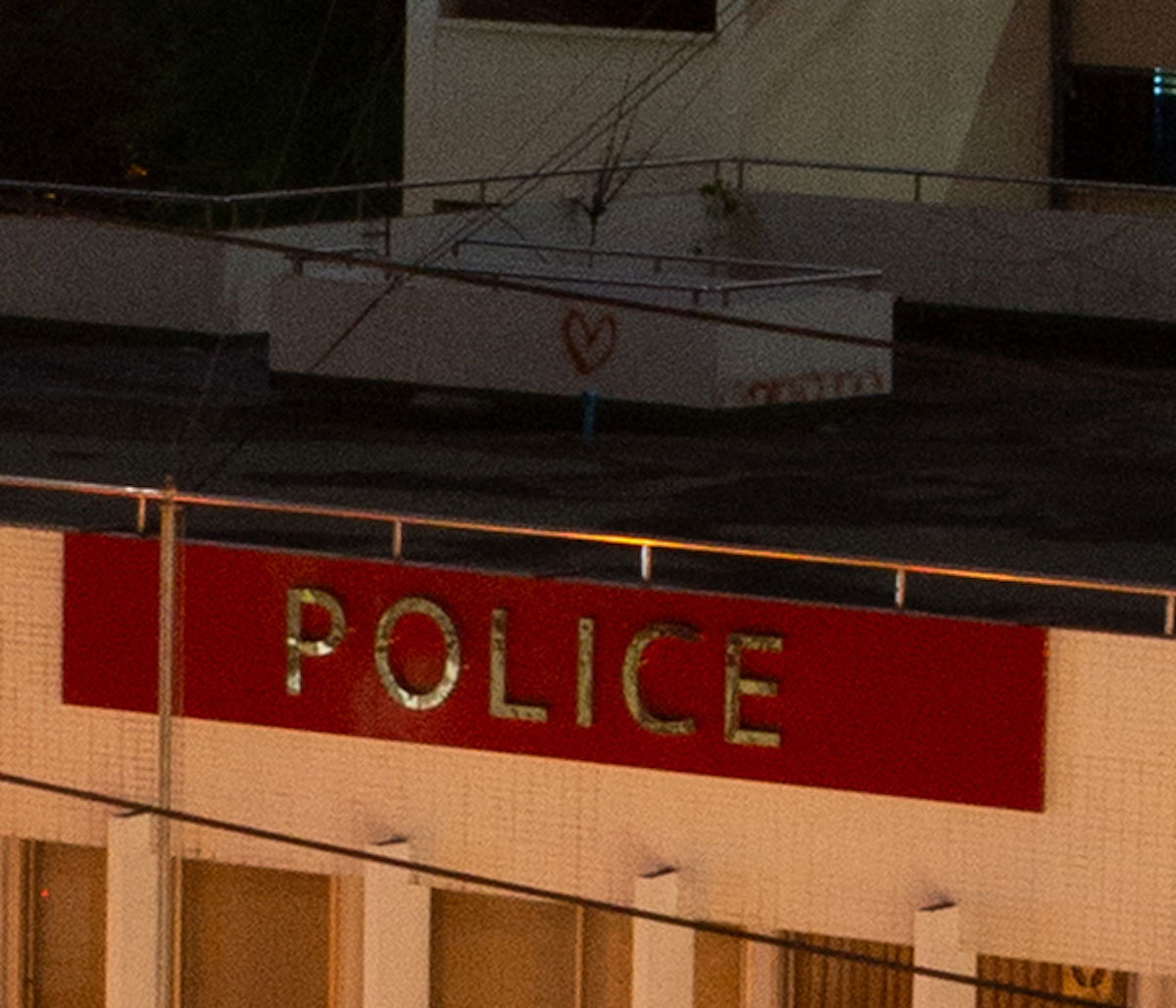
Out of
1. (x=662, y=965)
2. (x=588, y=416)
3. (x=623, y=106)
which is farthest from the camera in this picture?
(x=623, y=106)

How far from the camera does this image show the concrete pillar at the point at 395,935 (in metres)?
14.3

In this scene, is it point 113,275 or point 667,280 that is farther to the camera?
point 113,275

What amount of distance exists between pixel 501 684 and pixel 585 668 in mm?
435

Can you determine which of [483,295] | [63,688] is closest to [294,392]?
[483,295]

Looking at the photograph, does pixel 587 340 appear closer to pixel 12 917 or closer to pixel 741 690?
pixel 12 917

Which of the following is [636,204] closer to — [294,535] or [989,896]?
[294,535]

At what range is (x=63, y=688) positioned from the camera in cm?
1467

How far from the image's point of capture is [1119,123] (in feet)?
125

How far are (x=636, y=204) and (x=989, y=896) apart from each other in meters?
17.1

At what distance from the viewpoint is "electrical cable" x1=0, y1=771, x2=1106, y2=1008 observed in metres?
11.8

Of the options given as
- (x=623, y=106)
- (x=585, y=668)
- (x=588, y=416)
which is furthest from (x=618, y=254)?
(x=585, y=668)

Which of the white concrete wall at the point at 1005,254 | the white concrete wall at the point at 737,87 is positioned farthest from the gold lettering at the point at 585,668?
the white concrete wall at the point at 737,87

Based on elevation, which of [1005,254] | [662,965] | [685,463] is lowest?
[662,965]

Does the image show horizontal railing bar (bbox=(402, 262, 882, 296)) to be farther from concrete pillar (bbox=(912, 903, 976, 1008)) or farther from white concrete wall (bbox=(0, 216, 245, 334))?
concrete pillar (bbox=(912, 903, 976, 1008))
